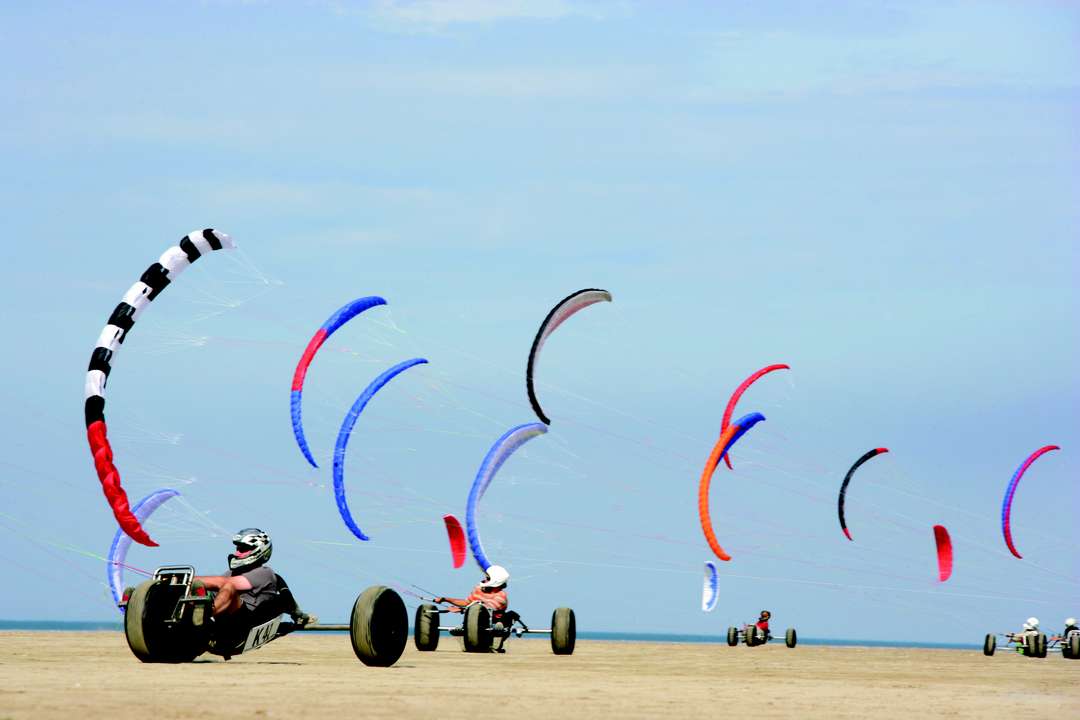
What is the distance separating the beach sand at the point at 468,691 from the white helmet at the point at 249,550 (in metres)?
1.58

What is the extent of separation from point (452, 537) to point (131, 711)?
34395mm

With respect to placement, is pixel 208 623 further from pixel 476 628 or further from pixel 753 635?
pixel 753 635

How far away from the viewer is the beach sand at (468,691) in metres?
15.9

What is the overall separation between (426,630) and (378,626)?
9393mm

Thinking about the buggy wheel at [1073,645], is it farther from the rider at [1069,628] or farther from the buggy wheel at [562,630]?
the buggy wheel at [562,630]

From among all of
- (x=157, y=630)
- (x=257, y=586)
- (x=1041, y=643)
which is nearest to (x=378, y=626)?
(x=257, y=586)

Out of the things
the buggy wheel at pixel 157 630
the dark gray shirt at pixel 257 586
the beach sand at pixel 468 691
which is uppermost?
the dark gray shirt at pixel 257 586

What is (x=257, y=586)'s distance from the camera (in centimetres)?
2338

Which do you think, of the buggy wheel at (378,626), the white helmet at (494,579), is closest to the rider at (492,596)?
the white helmet at (494,579)

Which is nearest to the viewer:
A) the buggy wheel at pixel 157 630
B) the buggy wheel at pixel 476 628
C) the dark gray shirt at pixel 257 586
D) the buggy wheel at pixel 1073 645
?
the buggy wheel at pixel 157 630

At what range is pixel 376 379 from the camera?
140 feet

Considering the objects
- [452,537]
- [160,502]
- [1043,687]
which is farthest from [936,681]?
[160,502]

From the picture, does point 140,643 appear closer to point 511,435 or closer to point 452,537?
point 511,435

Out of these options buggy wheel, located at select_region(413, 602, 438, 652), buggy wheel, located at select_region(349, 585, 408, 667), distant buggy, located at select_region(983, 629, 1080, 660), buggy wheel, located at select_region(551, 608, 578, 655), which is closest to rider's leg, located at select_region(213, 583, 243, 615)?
buggy wheel, located at select_region(349, 585, 408, 667)
